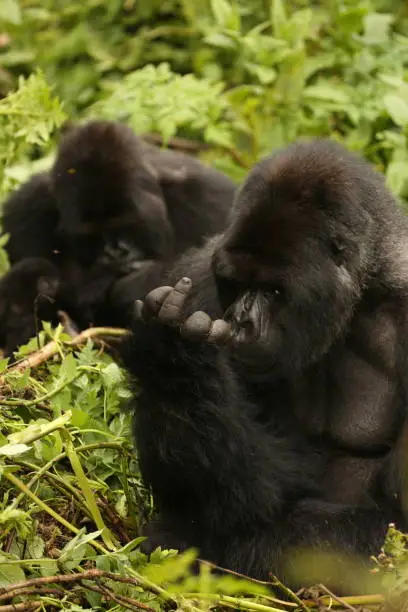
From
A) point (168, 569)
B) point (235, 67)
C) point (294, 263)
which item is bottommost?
point (235, 67)

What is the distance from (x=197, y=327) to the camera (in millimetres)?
3428

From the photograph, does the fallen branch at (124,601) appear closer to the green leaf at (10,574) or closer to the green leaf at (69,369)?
the green leaf at (10,574)

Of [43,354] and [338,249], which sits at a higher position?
[338,249]

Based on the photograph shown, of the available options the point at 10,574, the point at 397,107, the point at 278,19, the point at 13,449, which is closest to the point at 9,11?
the point at 278,19

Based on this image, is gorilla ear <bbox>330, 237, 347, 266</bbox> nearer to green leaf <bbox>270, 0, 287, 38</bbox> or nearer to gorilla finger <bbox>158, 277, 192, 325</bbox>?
gorilla finger <bbox>158, 277, 192, 325</bbox>

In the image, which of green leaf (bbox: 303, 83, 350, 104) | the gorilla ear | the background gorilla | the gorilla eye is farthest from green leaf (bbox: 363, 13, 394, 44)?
the gorilla eye

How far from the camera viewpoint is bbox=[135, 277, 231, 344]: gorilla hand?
3.43 meters

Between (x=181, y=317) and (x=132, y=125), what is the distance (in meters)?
3.43

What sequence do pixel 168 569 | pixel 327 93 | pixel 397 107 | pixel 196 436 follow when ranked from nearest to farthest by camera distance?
pixel 168 569, pixel 196 436, pixel 397 107, pixel 327 93

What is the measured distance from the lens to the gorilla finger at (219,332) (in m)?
3.46

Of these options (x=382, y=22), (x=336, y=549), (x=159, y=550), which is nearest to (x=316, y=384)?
(x=336, y=549)

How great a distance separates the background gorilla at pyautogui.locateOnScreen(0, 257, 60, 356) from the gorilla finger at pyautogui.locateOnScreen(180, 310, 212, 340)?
7.85 feet

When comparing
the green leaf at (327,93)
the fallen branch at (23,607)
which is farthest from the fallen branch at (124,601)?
the green leaf at (327,93)

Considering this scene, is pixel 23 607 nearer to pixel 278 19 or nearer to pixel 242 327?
pixel 242 327
